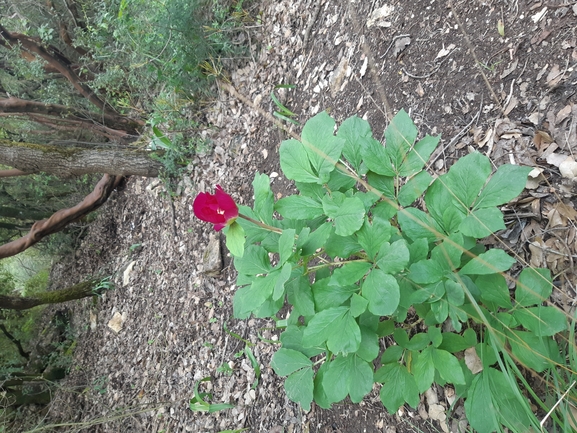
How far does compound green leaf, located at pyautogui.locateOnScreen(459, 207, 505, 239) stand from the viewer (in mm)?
1109

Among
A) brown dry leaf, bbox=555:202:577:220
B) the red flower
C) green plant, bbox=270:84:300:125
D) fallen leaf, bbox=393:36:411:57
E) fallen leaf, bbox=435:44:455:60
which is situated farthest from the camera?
green plant, bbox=270:84:300:125

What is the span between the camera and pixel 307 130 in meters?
1.28

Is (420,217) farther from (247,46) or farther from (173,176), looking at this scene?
(173,176)

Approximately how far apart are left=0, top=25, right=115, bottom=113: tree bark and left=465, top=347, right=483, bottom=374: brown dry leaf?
4701mm

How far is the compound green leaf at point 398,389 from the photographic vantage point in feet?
4.27

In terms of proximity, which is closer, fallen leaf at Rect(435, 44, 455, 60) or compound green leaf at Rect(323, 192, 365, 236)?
compound green leaf at Rect(323, 192, 365, 236)

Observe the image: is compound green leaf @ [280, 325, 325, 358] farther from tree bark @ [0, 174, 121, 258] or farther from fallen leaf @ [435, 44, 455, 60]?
tree bark @ [0, 174, 121, 258]

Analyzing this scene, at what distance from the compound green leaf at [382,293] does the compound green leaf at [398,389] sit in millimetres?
382

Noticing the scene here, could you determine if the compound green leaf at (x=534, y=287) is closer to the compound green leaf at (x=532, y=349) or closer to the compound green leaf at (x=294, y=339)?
the compound green leaf at (x=532, y=349)

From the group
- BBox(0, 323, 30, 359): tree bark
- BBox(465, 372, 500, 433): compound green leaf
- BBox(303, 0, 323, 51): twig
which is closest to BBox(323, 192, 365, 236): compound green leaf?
BBox(465, 372, 500, 433): compound green leaf

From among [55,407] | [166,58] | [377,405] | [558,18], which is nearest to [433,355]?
[377,405]

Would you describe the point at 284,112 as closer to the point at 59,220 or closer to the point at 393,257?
the point at 393,257

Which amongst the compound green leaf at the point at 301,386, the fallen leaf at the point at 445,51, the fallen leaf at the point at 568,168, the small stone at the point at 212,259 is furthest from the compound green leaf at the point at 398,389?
the small stone at the point at 212,259

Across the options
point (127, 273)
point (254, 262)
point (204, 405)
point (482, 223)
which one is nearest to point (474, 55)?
point (482, 223)
